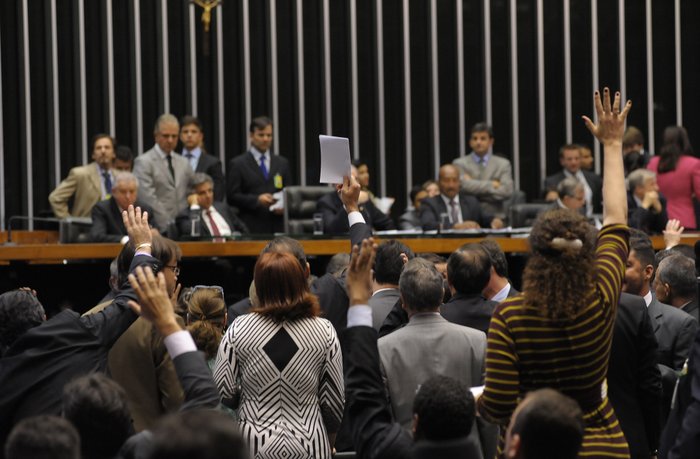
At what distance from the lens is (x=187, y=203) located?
9516 mm

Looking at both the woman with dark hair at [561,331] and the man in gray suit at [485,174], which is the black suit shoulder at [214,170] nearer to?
the man in gray suit at [485,174]

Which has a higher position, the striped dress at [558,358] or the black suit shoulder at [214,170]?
the black suit shoulder at [214,170]

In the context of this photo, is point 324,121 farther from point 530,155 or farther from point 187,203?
point 187,203

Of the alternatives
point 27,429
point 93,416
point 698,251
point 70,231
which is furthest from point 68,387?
point 70,231

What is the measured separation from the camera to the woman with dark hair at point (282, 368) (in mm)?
4016

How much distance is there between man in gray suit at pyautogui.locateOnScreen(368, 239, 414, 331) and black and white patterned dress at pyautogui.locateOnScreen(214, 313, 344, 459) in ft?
2.21

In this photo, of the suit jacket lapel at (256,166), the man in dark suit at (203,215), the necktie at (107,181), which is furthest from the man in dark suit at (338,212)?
the necktie at (107,181)

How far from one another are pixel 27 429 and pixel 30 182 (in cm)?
940

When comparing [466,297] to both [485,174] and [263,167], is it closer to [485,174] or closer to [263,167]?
[263,167]

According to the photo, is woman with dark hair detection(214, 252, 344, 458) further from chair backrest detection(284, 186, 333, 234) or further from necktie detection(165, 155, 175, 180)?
necktie detection(165, 155, 175, 180)

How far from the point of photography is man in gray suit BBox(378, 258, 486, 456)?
402 cm

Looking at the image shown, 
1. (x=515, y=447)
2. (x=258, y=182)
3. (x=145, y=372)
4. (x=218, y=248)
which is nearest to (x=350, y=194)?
(x=145, y=372)

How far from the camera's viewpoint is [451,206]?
9.62 meters

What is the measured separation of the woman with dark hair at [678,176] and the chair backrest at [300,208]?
258cm
